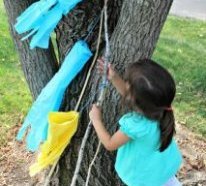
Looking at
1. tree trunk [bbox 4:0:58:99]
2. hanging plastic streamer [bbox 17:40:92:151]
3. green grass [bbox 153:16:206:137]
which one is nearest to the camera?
hanging plastic streamer [bbox 17:40:92:151]

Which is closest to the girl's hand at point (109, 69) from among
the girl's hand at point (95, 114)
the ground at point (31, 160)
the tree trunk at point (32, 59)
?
the girl's hand at point (95, 114)

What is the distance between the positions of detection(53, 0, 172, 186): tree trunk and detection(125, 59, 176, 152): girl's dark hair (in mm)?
225

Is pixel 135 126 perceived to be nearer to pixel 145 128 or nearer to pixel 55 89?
pixel 145 128

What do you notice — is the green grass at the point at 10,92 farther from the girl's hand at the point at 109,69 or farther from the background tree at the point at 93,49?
the girl's hand at the point at 109,69

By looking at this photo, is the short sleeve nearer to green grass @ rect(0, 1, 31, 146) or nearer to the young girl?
the young girl

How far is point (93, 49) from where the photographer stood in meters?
2.92

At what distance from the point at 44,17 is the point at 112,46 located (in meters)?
0.36

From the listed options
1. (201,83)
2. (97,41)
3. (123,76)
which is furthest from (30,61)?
(201,83)

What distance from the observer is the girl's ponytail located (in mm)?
2533

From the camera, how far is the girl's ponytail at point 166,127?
2.53 m

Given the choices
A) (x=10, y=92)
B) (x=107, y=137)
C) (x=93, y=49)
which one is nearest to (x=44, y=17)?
(x=93, y=49)

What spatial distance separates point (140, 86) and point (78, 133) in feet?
2.51

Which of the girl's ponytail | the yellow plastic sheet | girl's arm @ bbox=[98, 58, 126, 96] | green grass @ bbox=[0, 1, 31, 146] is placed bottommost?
green grass @ bbox=[0, 1, 31, 146]

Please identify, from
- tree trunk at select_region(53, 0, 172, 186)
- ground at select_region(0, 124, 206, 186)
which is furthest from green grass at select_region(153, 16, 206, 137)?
tree trunk at select_region(53, 0, 172, 186)
